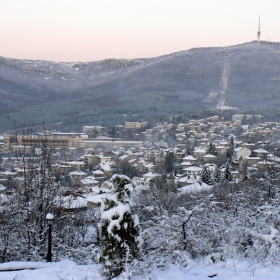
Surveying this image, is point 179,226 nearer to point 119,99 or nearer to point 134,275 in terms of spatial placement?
point 134,275

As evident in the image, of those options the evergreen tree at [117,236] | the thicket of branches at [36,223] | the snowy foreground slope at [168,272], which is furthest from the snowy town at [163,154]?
the evergreen tree at [117,236]

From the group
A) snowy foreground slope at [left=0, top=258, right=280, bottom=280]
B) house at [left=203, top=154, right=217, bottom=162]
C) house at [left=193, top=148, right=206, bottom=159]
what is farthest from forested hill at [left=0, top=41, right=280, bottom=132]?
snowy foreground slope at [left=0, top=258, right=280, bottom=280]

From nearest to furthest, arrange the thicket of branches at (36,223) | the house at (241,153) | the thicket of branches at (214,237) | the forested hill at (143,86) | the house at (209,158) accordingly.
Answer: the thicket of branches at (214,237) < the thicket of branches at (36,223) < the house at (241,153) < the house at (209,158) < the forested hill at (143,86)

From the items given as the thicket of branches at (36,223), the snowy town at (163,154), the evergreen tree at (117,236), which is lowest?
the snowy town at (163,154)

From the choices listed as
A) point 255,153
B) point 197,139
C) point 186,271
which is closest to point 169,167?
point 255,153

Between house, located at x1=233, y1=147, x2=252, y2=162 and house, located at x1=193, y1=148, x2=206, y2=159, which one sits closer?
house, located at x1=233, y1=147, x2=252, y2=162

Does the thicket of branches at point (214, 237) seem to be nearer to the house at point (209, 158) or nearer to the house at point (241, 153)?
the house at point (241, 153)

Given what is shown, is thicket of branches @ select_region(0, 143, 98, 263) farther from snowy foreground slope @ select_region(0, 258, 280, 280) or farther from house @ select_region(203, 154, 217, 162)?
house @ select_region(203, 154, 217, 162)
